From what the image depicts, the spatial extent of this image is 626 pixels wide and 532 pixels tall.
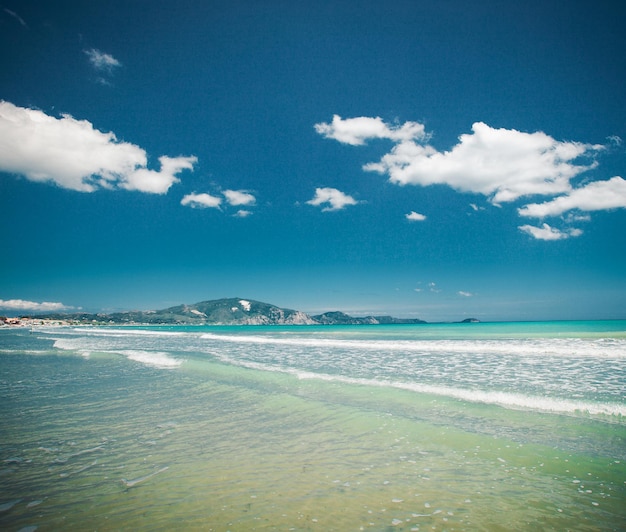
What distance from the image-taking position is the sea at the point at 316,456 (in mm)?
5090

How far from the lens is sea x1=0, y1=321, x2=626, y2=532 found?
5090 mm

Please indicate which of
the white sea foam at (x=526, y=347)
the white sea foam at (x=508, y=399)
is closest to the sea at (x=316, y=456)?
the white sea foam at (x=508, y=399)

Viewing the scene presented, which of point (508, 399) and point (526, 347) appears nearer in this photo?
point (508, 399)

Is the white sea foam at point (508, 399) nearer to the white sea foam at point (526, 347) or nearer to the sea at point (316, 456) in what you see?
the sea at point (316, 456)

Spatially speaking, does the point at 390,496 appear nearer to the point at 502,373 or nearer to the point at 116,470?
the point at 116,470

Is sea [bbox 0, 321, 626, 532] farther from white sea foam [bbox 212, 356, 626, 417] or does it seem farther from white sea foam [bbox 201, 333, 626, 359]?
white sea foam [bbox 201, 333, 626, 359]

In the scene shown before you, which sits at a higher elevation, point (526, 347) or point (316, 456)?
point (316, 456)

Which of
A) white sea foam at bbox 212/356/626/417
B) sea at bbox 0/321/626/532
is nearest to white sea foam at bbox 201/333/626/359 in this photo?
sea at bbox 0/321/626/532

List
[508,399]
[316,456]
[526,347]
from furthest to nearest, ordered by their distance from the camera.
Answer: [526,347], [508,399], [316,456]

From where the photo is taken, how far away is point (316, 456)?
7.31 m

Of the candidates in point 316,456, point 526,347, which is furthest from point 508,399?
point 526,347

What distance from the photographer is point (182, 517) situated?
5.05 metres

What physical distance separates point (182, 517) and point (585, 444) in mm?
8852

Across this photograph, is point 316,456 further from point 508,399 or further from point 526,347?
point 526,347
